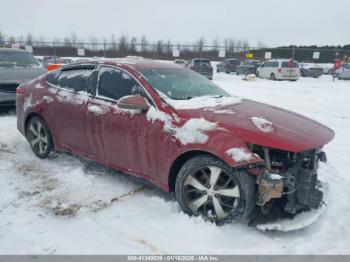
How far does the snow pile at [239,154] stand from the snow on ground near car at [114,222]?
2.53 feet

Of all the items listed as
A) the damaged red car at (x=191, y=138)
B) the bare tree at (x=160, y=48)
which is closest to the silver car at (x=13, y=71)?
the damaged red car at (x=191, y=138)

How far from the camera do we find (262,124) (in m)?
3.17

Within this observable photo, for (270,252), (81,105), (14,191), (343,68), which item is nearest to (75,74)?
(81,105)

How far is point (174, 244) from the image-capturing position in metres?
2.96

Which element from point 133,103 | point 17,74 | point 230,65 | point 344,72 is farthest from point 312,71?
point 133,103

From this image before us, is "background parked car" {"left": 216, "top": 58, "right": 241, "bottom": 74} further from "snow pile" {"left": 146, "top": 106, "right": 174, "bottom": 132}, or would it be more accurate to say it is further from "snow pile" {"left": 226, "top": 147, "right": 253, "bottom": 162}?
"snow pile" {"left": 226, "top": 147, "right": 253, "bottom": 162}

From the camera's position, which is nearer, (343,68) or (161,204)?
(161,204)

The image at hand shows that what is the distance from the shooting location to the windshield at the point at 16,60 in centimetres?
845

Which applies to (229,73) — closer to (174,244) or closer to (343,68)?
(343,68)

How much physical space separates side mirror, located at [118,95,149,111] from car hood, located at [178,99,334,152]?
1.38ft

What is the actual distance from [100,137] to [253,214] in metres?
2.05

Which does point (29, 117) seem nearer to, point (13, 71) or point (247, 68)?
point (13, 71)

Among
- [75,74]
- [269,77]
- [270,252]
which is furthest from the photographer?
[269,77]

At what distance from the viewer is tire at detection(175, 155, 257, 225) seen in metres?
3.01
